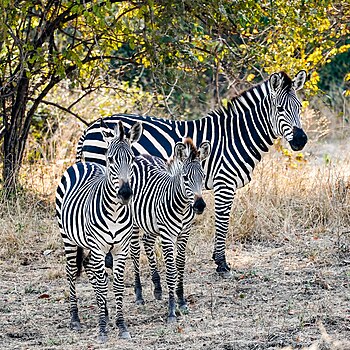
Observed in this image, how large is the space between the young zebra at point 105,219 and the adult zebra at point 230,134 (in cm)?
190

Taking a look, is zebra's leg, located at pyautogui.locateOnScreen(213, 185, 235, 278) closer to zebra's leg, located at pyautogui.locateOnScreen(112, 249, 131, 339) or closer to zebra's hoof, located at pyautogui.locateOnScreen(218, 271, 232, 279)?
zebra's hoof, located at pyautogui.locateOnScreen(218, 271, 232, 279)

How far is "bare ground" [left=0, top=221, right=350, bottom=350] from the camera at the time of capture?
6145 millimetres

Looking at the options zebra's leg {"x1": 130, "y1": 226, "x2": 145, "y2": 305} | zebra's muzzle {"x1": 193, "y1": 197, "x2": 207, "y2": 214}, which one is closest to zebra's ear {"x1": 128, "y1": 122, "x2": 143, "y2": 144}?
zebra's muzzle {"x1": 193, "y1": 197, "x2": 207, "y2": 214}

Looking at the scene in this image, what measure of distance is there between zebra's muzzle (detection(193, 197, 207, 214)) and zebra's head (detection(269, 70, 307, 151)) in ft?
7.53

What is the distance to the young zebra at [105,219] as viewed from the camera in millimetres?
6109

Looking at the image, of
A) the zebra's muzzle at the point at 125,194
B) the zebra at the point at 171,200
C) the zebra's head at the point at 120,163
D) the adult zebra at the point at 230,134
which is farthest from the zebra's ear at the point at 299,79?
the zebra's muzzle at the point at 125,194

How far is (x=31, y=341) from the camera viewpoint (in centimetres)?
637

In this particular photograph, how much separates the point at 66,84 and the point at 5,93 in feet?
10.7

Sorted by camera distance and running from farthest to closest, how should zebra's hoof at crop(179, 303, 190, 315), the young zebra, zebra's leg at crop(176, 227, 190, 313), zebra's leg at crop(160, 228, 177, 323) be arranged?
zebra's leg at crop(176, 227, 190, 313) < zebra's hoof at crop(179, 303, 190, 315) < zebra's leg at crop(160, 228, 177, 323) < the young zebra

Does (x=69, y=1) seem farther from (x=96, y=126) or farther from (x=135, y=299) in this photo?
(x=135, y=299)

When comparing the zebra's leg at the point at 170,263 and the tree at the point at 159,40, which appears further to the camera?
the tree at the point at 159,40

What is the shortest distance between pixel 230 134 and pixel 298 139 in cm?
88

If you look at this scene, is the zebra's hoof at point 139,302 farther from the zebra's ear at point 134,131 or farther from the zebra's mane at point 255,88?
the zebra's mane at point 255,88

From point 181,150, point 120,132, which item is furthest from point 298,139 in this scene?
point 120,132
